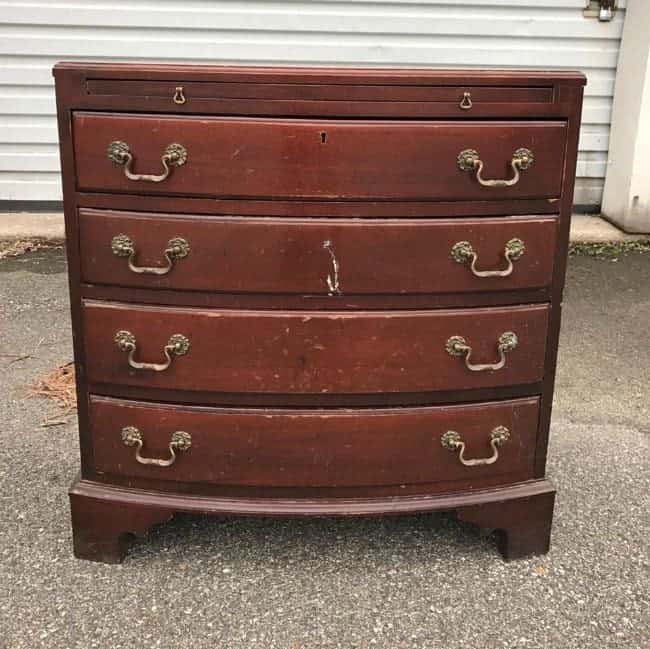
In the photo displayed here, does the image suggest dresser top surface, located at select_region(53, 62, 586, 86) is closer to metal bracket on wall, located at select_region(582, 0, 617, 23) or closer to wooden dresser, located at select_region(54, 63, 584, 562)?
wooden dresser, located at select_region(54, 63, 584, 562)

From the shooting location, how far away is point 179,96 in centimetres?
184

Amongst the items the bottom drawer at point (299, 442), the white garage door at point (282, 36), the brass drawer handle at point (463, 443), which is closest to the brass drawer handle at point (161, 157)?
the bottom drawer at point (299, 442)

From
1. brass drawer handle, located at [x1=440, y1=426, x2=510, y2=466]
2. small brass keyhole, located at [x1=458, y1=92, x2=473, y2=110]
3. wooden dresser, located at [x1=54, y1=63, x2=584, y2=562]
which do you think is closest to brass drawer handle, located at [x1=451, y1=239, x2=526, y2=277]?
wooden dresser, located at [x1=54, y1=63, x2=584, y2=562]

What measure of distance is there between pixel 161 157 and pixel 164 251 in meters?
0.22

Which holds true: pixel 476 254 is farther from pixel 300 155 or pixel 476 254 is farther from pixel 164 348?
pixel 164 348

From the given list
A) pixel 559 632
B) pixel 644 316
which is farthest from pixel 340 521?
pixel 644 316

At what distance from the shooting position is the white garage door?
5.20 meters

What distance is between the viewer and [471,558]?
2.27m

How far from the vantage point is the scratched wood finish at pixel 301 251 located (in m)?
1.93

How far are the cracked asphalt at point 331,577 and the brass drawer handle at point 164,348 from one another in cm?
57

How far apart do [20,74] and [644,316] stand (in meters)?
4.04

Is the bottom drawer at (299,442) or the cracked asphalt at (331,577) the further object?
the bottom drawer at (299,442)

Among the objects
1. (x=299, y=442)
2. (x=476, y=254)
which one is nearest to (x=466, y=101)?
(x=476, y=254)

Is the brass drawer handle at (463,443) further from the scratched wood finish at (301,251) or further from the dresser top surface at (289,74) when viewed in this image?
the dresser top surface at (289,74)
